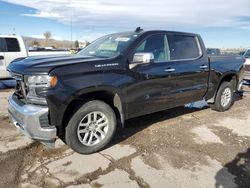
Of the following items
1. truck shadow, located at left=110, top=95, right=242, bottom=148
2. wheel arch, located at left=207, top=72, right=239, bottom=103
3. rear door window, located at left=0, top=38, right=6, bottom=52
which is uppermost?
rear door window, located at left=0, top=38, right=6, bottom=52

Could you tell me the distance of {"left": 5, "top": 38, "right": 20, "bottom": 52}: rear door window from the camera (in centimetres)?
933

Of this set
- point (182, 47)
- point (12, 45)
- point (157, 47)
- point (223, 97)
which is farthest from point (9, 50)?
point (223, 97)

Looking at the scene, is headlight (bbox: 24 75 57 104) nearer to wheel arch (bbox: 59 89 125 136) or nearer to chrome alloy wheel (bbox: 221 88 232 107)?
wheel arch (bbox: 59 89 125 136)

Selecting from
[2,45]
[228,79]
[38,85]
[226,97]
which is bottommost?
[226,97]

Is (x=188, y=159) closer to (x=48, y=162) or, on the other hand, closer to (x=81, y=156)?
(x=81, y=156)

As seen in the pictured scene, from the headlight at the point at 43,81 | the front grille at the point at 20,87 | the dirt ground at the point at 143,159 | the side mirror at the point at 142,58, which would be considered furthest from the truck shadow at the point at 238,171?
the front grille at the point at 20,87

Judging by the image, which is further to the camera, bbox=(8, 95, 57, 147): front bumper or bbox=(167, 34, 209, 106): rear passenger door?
bbox=(167, 34, 209, 106): rear passenger door

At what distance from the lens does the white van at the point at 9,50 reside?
9188 mm

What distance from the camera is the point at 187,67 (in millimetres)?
5191

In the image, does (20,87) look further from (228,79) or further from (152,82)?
(228,79)

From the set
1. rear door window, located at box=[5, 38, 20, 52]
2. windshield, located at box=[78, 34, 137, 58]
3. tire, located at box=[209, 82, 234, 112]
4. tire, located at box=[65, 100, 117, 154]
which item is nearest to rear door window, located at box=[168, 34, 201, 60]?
windshield, located at box=[78, 34, 137, 58]

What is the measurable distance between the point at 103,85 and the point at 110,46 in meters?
1.12

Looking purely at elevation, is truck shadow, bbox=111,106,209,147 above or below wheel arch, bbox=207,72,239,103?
below

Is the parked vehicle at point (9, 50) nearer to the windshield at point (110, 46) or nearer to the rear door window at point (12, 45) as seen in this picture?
the rear door window at point (12, 45)
